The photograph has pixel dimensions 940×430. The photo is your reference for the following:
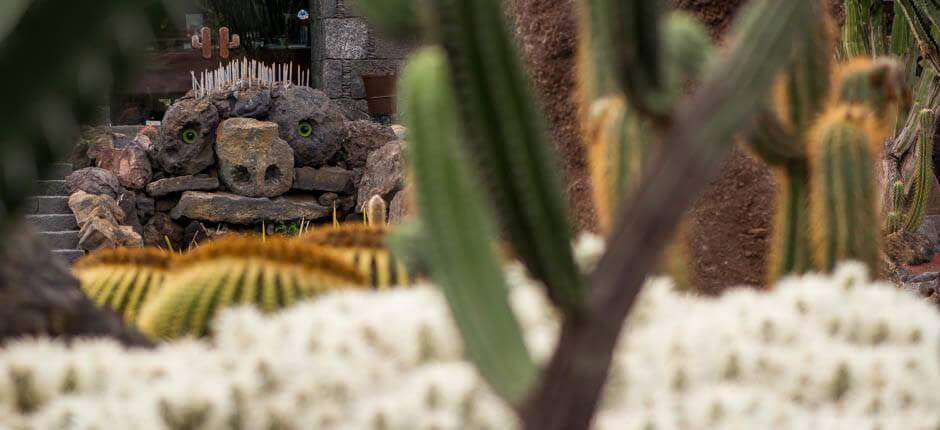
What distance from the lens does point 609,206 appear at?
152cm

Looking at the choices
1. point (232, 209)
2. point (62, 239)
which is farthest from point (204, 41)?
point (62, 239)

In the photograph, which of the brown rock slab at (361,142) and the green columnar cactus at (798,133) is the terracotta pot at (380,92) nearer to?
the brown rock slab at (361,142)

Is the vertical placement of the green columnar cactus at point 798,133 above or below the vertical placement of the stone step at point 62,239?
above

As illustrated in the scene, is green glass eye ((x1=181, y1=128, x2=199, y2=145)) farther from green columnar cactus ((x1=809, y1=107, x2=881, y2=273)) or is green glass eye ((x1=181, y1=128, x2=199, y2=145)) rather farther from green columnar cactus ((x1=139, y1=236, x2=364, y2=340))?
green columnar cactus ((x1=809, y1=107, x2=881, y2=273))

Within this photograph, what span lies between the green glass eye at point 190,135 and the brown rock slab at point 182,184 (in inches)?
11.5

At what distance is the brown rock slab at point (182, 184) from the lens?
27.1ft

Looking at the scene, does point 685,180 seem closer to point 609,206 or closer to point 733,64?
point 733,64

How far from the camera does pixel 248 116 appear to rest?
27.5 ft

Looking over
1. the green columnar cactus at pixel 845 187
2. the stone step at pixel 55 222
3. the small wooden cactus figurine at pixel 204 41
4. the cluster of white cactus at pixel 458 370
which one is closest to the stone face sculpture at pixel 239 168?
the stone step at pixel 55 222

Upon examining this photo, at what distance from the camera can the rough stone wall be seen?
1094cm

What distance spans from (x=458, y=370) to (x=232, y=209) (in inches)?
292

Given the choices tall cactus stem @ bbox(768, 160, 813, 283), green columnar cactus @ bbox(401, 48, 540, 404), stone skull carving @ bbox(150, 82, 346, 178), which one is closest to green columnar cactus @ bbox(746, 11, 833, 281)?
tall cactus stem @ bbox(768, 160, 813, 283)

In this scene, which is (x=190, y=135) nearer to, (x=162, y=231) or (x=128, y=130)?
(x=162, y=231)

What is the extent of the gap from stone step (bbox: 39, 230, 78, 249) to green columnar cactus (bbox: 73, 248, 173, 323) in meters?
6.31
